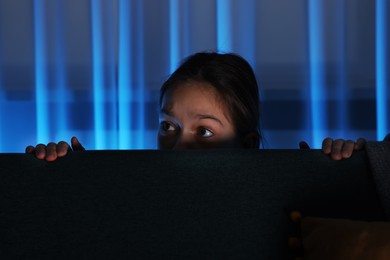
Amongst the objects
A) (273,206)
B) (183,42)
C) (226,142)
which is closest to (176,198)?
(273,206)

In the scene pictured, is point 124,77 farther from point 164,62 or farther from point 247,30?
point 247,30

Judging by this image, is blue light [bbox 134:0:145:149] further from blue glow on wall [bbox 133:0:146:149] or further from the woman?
the woman

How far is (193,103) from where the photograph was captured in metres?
1.35

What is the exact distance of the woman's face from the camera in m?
1.34

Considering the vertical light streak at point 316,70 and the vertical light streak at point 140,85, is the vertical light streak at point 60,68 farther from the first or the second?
the vertical light streak at point 316,70

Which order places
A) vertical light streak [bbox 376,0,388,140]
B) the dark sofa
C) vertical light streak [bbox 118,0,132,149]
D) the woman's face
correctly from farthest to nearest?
vertical light streak [bbox 118,0,132,149] → vertical light streak [bbox 376,0,388,140] → the woman's face → the dark sofa

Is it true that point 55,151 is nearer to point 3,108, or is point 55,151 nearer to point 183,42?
point 183,42

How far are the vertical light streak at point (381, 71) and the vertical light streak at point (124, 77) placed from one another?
3.11ft

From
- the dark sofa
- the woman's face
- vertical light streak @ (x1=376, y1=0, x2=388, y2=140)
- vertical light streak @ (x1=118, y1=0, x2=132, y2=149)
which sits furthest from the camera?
vertical light streak @ (x1=118, y1=0, x2=132, y2=149)

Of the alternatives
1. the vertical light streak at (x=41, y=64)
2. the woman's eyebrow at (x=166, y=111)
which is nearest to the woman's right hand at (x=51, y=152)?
the woman's eyebrow at (x=166, y=111)

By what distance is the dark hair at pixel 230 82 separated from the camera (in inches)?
55.8

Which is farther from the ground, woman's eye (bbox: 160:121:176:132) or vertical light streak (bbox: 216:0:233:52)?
vertical light streak (bbox: 216:0:233:52)

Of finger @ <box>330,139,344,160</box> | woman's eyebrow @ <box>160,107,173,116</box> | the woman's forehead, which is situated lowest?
finger @ <box>330,139,344,160</box>

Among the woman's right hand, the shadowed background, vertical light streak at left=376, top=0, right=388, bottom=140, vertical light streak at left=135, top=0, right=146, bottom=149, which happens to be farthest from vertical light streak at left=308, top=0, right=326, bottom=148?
the woman's right hand
